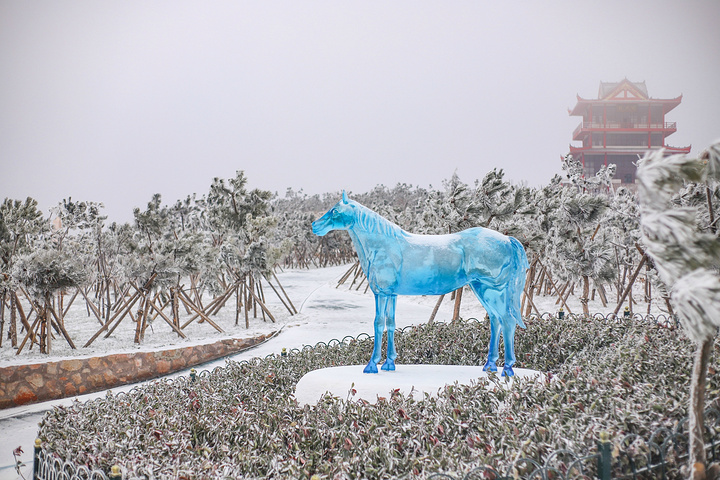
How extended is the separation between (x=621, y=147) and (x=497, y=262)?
2891 cm

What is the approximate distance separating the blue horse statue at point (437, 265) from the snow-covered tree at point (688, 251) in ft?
8.92

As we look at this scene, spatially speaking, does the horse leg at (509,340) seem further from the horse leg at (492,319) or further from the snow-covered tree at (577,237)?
the snow-covered tree at (577,237)

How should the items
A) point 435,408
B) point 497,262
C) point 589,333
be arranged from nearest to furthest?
point 435,408
point 497,262
point 589,333

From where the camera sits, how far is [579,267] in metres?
9.81

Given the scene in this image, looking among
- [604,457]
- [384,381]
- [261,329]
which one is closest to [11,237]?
[261,329]

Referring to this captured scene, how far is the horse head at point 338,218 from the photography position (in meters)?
5.11

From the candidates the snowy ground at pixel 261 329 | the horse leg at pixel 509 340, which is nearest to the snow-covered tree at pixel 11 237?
the snowy ground at pixel 261 329

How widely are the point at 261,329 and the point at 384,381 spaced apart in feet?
27.2

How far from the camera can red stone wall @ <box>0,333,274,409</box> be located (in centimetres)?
703

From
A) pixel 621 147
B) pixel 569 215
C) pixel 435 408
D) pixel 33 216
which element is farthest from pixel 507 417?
pixel 621 147

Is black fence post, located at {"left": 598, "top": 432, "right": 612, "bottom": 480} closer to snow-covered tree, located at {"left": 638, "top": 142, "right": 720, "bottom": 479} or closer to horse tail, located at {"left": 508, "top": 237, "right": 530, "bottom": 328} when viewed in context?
snow-covered tree, located at {"left": 638, "top": 142, "right": 720, "bottom": 479}

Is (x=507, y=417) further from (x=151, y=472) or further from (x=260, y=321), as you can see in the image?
(x=260, y=321)

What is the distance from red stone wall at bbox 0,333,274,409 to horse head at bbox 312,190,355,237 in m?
4.89

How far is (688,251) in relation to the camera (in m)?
2.13
